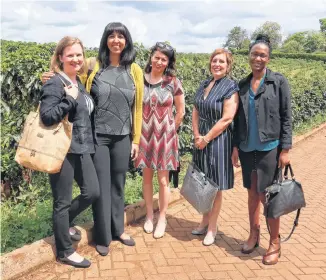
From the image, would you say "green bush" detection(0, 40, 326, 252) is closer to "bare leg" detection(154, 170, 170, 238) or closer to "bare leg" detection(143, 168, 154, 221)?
"bare leg" detection(143, 168, 154, 221)

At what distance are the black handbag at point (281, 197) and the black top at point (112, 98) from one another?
4.74ft

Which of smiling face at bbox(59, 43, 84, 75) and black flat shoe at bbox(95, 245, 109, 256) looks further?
black flat shoe at bbox(95, 245, 109, 256)

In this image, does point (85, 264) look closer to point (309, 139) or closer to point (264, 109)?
point (264, 109)

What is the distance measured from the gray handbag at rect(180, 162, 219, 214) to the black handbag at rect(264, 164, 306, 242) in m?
0.55

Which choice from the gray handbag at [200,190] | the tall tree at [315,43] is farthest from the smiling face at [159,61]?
the tall tree at [315,43]

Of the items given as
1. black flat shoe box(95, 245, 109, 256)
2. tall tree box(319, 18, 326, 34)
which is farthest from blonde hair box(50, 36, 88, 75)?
tall tree box(319, 18, 326, 34)

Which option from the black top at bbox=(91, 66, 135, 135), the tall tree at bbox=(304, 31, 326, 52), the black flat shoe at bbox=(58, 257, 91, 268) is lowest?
the black flat shoe at bbox=(58, 257, 91, 268)

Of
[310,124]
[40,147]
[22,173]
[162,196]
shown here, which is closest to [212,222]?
[162,196]

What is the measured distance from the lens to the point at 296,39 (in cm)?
11706

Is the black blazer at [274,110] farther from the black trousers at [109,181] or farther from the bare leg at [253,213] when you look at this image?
the black trousers at [109,181]

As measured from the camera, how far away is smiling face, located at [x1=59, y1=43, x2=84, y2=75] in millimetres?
2971

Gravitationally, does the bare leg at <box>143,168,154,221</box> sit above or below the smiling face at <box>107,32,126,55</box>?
below

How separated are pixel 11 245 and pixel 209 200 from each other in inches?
78.4

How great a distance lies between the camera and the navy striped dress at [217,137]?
11.6 feet
